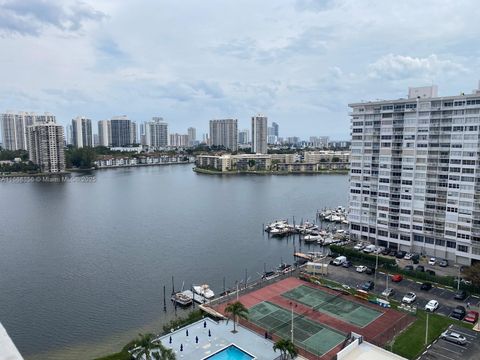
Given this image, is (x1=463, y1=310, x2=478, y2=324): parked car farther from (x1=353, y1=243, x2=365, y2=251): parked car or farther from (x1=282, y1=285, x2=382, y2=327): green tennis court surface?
(x1=353, y1=243, x2=365, y2=251): parked car

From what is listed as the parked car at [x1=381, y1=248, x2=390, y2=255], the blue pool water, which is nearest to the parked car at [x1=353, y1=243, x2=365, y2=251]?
the parked car at [x1=381, y1=248, x2=390, y2=255]

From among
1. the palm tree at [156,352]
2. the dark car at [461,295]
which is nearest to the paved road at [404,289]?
the dark car at [461,295]

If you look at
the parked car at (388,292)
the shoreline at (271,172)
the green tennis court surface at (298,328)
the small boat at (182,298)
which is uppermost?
the shoreline at (271,172)

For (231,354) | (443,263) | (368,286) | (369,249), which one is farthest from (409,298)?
(231,354)

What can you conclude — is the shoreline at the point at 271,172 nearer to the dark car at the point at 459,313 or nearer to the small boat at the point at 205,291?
the small boat at the point at 205,291

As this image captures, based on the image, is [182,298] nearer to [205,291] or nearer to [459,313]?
[205,291]

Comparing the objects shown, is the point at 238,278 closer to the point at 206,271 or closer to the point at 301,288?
the point at 206,271
